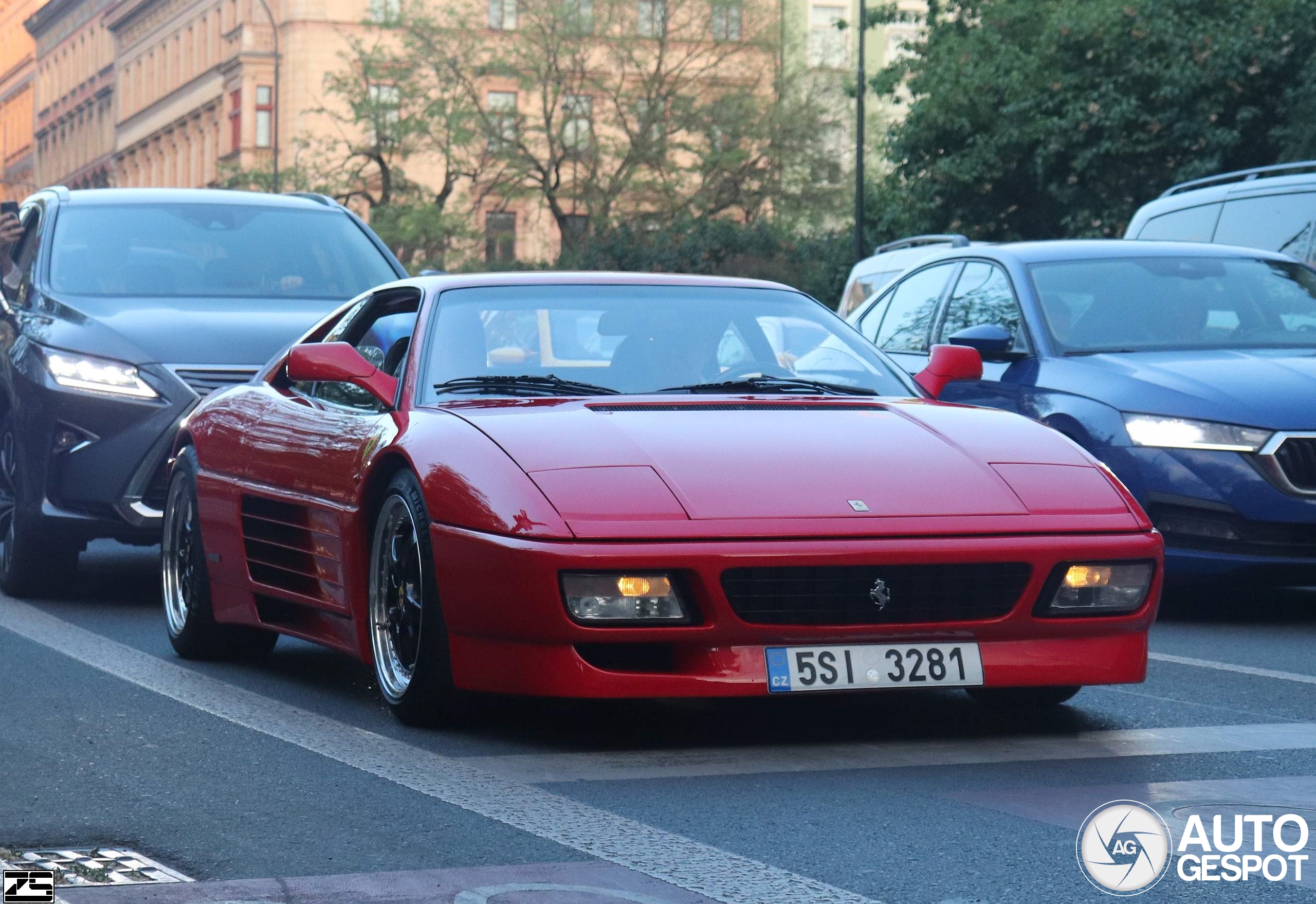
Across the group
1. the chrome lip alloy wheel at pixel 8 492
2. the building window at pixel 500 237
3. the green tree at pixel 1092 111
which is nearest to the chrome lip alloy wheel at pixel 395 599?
the chrome lip alloy wheel at pixel 8 492

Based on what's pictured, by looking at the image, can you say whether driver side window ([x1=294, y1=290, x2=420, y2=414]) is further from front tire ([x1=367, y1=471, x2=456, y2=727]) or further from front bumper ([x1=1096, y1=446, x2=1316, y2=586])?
front bumper ([x1=1096, y1=446, x2=1316, y2=586])

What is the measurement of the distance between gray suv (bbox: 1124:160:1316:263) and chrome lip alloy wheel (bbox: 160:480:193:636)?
23.2 ft

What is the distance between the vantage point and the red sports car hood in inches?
214

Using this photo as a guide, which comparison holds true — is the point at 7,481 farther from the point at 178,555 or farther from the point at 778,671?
the point at 778,671

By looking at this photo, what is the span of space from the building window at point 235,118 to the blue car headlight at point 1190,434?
73.4m

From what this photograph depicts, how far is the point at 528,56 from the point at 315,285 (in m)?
46.0

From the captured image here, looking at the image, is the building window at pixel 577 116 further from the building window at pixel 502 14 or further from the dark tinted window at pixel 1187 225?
the dark tinted window at pixel 1187 225

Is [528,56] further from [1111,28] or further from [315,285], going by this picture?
[315,285]

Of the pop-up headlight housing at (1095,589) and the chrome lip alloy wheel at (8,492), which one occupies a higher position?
the pop-up headlight housing at (1095,589)

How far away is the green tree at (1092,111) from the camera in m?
31.1

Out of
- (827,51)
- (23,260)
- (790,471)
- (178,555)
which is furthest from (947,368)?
(827,51)

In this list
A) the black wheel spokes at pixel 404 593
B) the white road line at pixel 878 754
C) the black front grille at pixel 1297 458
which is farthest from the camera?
the black front grille at pixel 1297 458

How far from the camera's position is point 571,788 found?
5.04 metres

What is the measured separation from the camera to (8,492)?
10.3m
